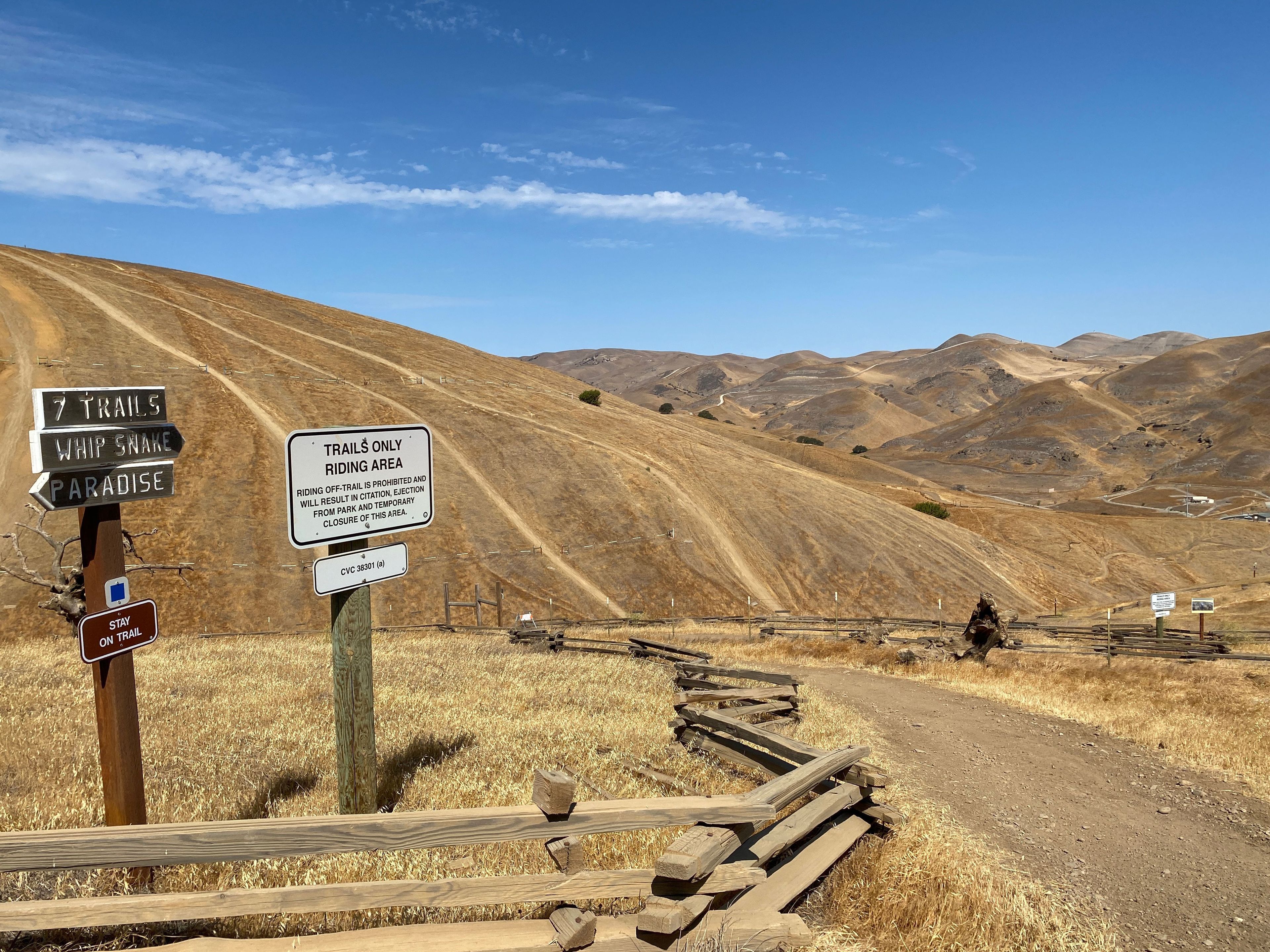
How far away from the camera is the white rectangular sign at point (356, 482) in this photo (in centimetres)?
582

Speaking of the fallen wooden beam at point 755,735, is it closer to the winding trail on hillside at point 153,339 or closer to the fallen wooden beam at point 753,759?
the fallen wooden beam at point 753,759

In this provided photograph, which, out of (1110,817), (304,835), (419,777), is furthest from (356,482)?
(1110,817)

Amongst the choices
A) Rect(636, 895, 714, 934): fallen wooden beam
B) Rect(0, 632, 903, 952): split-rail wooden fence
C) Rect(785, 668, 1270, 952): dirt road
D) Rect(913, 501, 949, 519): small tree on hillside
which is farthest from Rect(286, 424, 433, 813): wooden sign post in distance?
Rect(913, 501, 949, 519): small tree on hillside

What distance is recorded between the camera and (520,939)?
4465mm

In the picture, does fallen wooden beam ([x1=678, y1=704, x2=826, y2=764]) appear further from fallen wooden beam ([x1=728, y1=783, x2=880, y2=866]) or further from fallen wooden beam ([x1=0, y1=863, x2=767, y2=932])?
fallen wooden beam ([x1=0, y1=863, x2=767, y2=932])

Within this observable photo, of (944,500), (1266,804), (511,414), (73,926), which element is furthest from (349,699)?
(944,500)

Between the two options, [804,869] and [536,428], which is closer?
[804,869]

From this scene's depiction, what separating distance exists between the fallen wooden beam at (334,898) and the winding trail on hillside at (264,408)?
113 ft

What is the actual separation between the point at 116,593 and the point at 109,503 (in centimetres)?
66

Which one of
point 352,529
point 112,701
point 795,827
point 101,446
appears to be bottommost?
point 795,827

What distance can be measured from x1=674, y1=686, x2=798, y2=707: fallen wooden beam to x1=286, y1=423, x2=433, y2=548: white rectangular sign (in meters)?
5.79

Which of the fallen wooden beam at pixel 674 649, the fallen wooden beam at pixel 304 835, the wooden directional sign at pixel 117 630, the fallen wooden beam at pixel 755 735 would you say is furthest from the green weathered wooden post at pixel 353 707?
the fallen wooden beam at pixel 674 649

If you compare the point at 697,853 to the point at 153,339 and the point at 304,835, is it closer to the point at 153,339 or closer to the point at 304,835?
the point at 304,835

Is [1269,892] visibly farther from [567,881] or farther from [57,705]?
[57,705]
